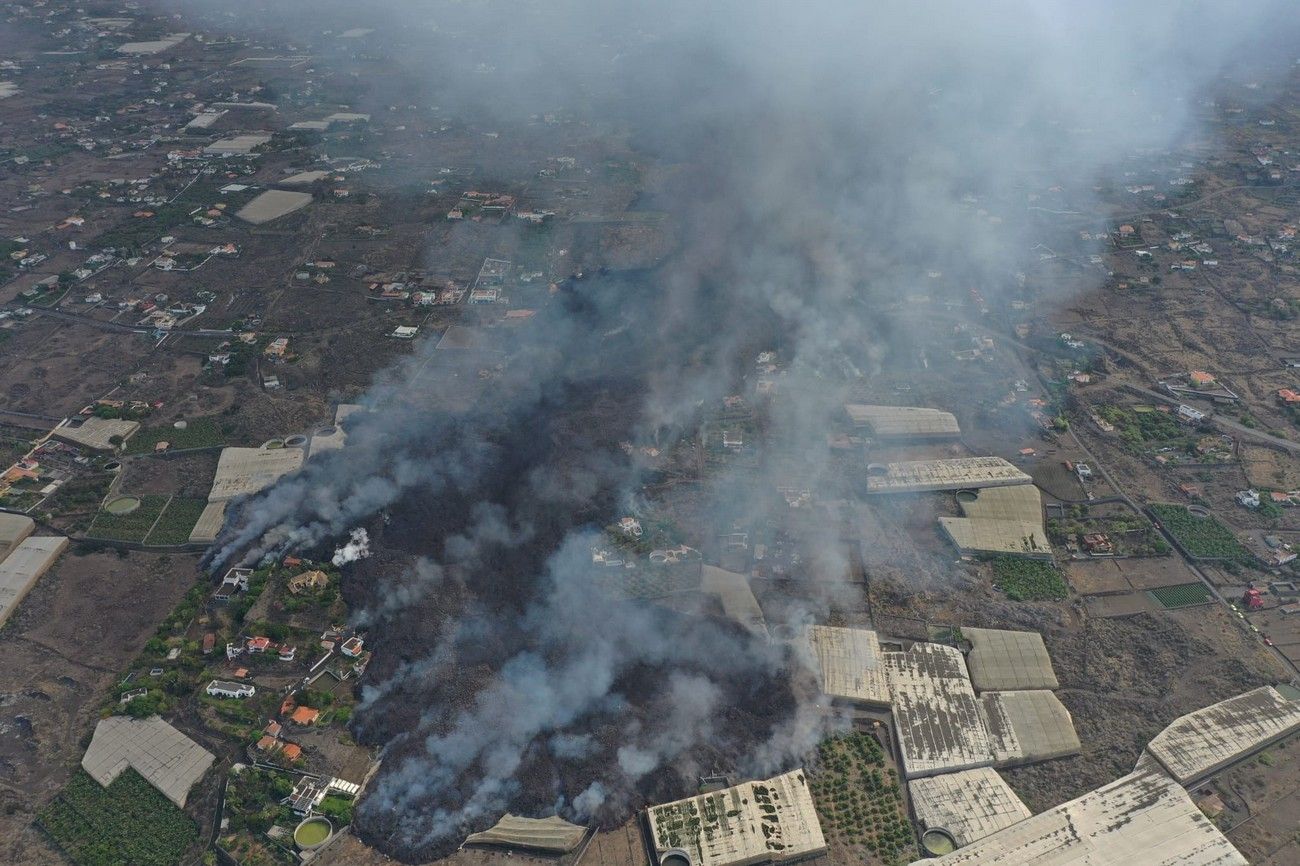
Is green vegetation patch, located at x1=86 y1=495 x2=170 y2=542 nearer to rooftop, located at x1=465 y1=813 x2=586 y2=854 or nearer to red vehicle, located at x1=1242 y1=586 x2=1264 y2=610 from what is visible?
rooftop, located at x1=465 y1=813 x2=586 y2=854

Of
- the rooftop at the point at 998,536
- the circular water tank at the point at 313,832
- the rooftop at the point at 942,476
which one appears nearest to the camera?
the circular water tank at the point at 313,832

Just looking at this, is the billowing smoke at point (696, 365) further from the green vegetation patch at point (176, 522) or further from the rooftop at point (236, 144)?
the rooftop at point (236, 144)

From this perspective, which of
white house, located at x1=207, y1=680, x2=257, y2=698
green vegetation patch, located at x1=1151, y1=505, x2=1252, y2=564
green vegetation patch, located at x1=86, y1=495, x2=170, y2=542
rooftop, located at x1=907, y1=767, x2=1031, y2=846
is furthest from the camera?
green vegetation patch, located at x1=86, y1=495, x2=170, y2=542

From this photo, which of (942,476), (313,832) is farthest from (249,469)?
(942,476)

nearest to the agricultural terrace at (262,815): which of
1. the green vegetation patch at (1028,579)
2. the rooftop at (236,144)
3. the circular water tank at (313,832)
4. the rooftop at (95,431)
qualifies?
the circular water tank at (313,832)

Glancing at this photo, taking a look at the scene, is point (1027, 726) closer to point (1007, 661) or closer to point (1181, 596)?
point (1007, 661)

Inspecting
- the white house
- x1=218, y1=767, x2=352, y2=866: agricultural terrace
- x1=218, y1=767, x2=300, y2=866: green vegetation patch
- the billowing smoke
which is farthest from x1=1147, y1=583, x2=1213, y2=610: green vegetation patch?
the white house
